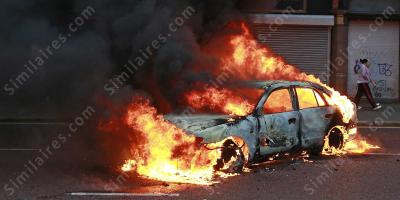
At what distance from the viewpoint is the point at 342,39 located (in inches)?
771

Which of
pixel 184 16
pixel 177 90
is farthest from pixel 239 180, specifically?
pixel 184 16

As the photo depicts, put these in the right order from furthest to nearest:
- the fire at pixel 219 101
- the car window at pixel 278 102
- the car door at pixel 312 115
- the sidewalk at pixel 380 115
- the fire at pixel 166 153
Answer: the sidewalk at pixel 380 115 < the car door at pixel 312 115 < the car window at pixel 278 102 < the fire at pixel 219 101 < the fire at pixel 166 153

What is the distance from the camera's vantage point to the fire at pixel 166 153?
24.6 feet

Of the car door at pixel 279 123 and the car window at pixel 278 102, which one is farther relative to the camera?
the car window at pixel 278 102

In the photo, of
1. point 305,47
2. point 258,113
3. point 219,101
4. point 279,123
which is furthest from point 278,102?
point 305,47

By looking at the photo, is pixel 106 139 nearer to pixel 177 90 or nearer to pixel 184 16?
pixel 177 90

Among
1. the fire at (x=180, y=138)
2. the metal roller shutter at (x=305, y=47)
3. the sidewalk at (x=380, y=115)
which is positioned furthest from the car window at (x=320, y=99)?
the metal roller shutter at (x=305, y=47)

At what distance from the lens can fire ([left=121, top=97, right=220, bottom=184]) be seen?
24.6 ft

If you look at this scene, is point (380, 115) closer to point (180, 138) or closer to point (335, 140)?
point (335, 140)

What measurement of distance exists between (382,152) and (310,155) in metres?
1.54

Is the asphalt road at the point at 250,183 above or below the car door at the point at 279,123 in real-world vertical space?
below

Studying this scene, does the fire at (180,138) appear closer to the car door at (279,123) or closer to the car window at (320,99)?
the car door at (279,123)

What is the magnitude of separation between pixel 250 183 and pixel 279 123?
127 cm

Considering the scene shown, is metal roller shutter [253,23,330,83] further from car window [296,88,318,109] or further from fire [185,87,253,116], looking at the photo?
fire [185,87,253,116]
